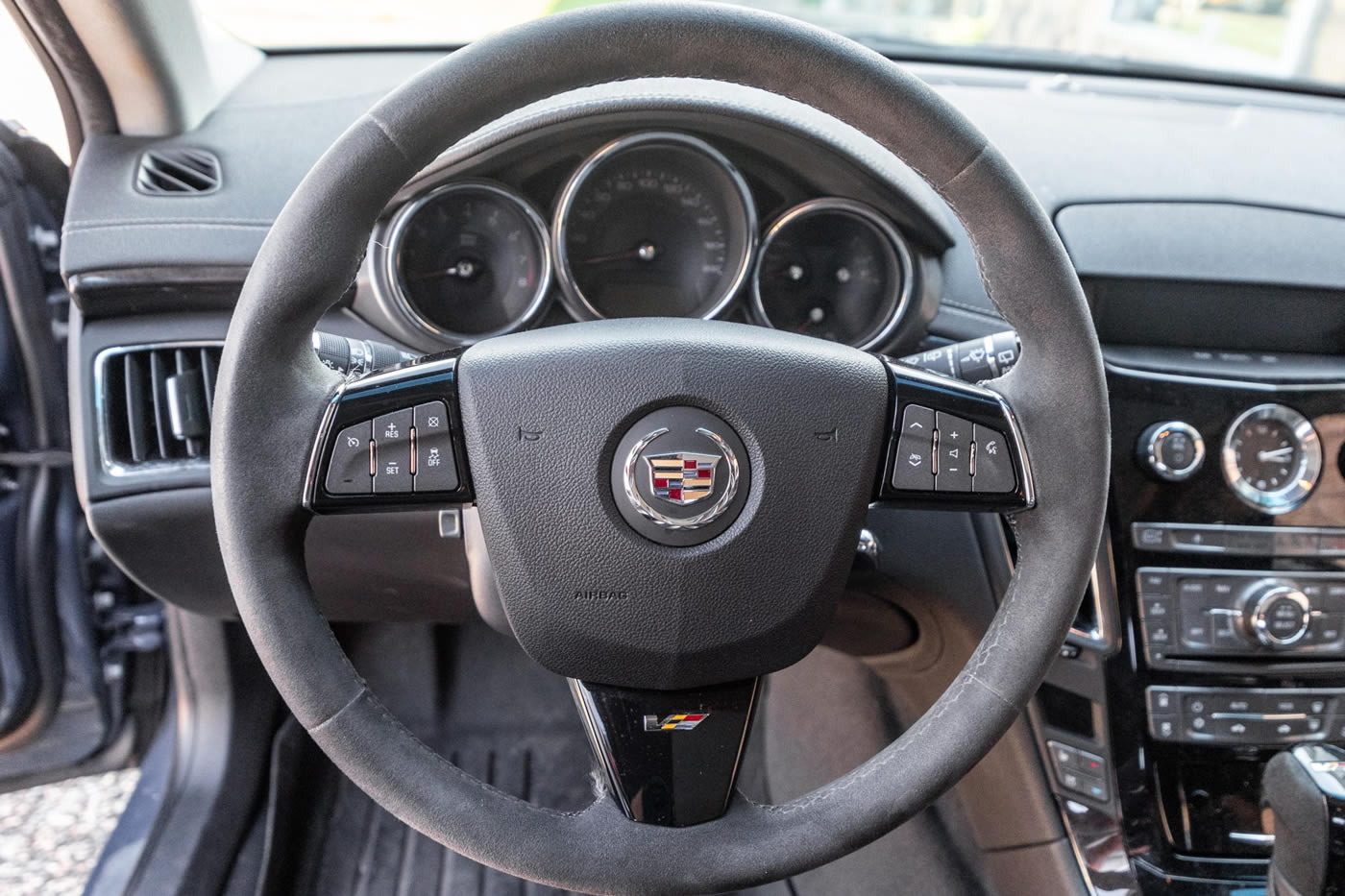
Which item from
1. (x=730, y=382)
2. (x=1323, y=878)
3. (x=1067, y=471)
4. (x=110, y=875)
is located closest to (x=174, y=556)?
(x=110, y=875)

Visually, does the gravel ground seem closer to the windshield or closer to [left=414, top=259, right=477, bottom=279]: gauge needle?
[left=414, top=259, right=477, bottom=279]: gauge needle

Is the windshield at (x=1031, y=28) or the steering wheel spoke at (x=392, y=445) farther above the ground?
the windshield at (x=1031, y=28)

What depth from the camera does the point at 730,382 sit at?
87cm

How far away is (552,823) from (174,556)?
31.9 inches

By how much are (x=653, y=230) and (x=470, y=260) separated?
243mm

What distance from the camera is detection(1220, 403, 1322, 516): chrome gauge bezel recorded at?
1.34 metres

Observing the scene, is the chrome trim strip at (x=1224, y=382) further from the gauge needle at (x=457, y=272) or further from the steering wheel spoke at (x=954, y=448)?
the gauge needle at (x=457, y=272)

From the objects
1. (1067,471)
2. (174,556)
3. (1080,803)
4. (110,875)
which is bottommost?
(110,875)

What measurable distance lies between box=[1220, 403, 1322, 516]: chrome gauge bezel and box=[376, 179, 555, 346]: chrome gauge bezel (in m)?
0.89

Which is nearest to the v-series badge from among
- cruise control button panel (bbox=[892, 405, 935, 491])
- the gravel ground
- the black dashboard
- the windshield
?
cruise control button panel (bbox=[892, 405, 935, 491])

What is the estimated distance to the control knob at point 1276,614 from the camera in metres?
1.31

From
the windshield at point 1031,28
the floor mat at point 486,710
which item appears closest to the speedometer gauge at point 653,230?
the windshield at point 1031,28

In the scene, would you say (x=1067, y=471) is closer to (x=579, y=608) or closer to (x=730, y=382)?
(x=730, y=382)

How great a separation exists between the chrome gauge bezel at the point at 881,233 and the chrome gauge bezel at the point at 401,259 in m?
0.26
